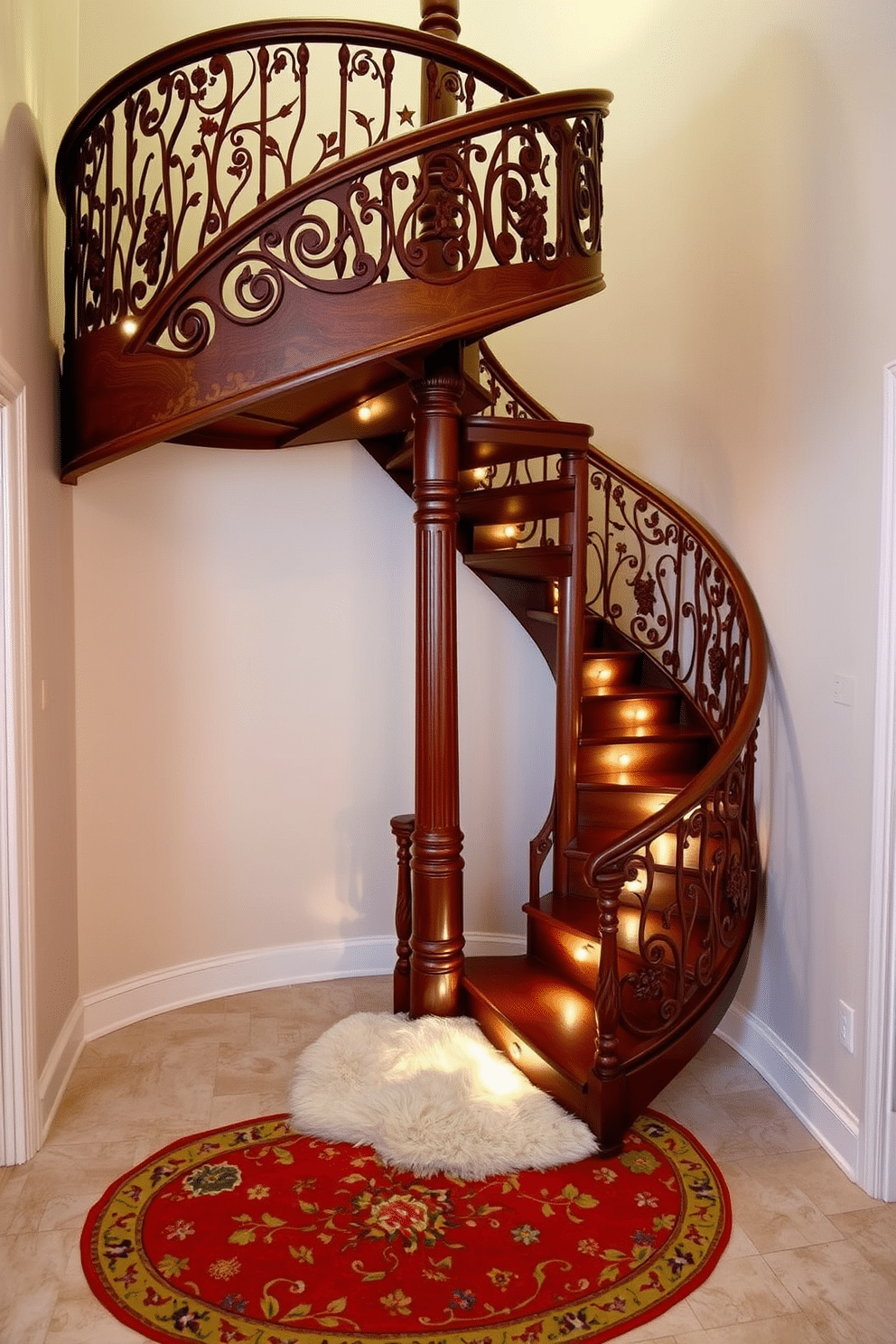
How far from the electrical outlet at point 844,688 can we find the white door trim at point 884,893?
0.54 feet

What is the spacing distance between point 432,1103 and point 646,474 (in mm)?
3030

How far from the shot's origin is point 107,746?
13.2 ft

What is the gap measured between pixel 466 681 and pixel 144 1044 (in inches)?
Answer: 78.5

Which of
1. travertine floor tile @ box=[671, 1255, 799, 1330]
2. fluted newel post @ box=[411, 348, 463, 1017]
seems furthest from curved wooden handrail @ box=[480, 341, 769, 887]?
travertine floor tile @ box=[671, 1255, 799, 1330]

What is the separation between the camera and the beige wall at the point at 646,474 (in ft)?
10.1

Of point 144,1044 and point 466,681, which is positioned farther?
point 466,681

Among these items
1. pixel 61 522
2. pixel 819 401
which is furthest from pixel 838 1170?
pixel 61 522

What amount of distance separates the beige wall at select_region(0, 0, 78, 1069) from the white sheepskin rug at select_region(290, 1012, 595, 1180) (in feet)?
3.03

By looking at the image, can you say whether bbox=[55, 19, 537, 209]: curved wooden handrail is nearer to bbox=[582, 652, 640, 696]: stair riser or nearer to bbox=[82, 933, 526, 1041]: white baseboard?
bbox=[582, 652, 640, 696]: stair riser

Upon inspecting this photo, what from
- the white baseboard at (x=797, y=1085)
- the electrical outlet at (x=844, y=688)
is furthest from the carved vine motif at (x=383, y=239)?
the white baseboard at (x=797, y=1085)

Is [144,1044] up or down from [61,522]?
down

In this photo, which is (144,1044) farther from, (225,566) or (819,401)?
(819,401)

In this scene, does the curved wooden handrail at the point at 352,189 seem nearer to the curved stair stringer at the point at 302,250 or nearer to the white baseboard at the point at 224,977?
the curved stair stringer at the point at 302,250

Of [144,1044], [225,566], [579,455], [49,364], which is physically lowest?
[144,1044]
